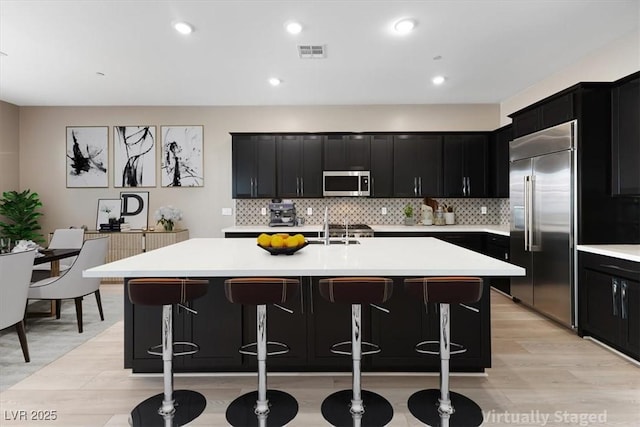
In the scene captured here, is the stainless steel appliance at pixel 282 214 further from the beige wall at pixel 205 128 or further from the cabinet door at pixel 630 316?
the cabinet door at pixel 630 316

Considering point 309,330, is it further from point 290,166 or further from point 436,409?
point 290,166

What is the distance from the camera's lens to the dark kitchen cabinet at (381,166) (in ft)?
17.4

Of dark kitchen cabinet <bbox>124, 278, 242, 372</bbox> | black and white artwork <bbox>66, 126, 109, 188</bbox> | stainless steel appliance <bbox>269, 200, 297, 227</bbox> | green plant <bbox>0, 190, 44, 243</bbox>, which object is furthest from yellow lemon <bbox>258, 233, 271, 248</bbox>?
green plant <bbox>0, 190, 44, 243</bbox>

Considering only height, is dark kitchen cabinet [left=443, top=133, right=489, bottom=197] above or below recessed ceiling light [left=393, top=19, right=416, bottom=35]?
below

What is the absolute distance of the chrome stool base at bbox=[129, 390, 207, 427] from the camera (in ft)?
6.72

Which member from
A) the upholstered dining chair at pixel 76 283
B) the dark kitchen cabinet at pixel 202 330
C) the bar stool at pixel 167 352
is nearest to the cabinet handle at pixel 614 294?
the dark kitchen cabinet at pixel 202 330

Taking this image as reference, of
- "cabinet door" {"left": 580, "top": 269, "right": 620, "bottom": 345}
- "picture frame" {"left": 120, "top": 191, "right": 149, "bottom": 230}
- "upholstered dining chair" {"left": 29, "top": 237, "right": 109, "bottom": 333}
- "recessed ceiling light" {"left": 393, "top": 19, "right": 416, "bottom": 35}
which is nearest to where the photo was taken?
"cabinet door" {"left": 580, "top": 269, "right": 620, "bottom": 345}

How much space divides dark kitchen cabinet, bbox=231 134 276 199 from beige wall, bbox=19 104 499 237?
493mm

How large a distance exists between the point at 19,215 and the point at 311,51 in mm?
5071

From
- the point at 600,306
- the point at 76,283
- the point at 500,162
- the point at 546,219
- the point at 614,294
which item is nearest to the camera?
the point at 614,294

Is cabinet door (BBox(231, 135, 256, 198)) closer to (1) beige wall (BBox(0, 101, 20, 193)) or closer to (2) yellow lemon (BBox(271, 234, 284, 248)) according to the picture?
(2) yellow lemon (BBox(271, 234, 284, 248))

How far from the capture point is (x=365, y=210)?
5.69 metres

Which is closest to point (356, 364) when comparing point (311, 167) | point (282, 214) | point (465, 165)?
point (282, 214)

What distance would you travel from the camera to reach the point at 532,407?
2207mm
